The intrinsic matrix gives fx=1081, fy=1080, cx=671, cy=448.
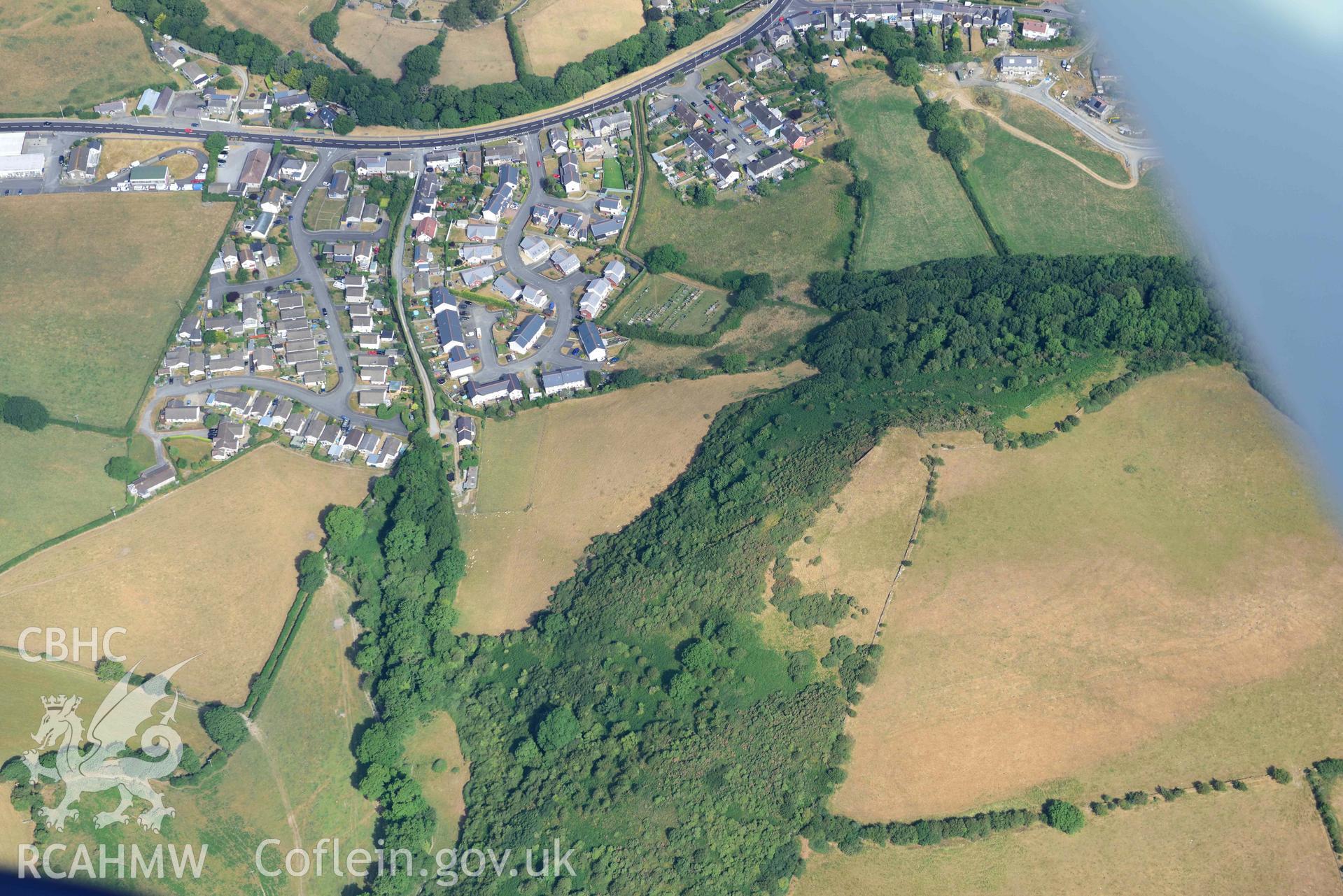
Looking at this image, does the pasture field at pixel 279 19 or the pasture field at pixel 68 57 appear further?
the pasture field at pixel 279 19

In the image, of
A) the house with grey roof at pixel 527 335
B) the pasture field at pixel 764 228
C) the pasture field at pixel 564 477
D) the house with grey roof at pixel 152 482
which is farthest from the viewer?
the pasture field at pixel 764 228

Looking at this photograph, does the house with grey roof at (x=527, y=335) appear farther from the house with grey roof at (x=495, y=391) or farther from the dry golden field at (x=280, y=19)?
the dry golden field at (x=280, y=19)

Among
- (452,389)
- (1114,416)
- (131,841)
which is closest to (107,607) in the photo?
(131,841)

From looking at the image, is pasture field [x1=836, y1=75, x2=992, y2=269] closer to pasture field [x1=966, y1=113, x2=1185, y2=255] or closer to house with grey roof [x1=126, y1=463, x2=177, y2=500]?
pasture field [x1=966, y1=113, x2=1185, y2=255]

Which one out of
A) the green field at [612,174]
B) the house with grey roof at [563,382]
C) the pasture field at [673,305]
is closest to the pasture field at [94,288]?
the house with grey roof at [563,382]

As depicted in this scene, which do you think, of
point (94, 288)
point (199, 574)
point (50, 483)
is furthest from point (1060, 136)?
point (50, 483)

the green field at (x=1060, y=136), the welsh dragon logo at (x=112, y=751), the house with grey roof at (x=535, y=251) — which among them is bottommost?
the welsh dragon logo at (x=112, y=751)

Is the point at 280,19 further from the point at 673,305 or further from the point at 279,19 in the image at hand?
the point at 673,305
